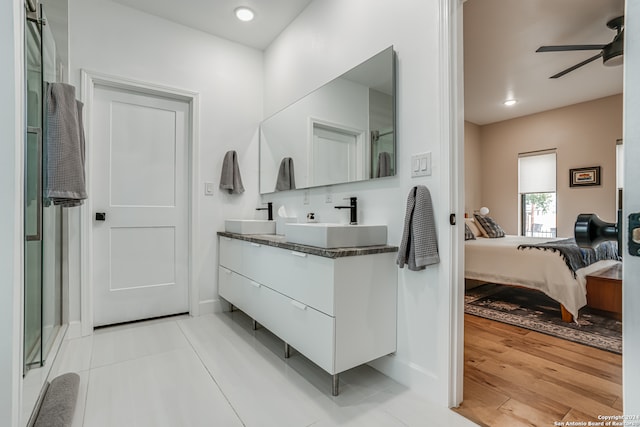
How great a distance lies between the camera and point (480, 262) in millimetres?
3318

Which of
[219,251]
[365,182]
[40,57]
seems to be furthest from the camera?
[219,251]

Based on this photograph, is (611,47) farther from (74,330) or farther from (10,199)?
(74,330)

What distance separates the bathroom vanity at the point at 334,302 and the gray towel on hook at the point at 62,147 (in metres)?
1.13

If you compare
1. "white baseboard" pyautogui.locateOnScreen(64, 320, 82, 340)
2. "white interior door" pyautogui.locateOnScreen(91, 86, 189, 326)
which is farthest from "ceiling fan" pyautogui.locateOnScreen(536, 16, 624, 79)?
"white baseboard" pyautogui.locateOnScreen(64, 320, 82, 340)

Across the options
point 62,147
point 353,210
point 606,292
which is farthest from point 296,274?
point 606,292

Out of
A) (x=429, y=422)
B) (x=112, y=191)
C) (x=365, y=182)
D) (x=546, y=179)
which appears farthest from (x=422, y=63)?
(x=546, y=179)

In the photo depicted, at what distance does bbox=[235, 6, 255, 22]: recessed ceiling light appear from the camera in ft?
8.62

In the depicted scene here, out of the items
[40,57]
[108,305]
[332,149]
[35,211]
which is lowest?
[108,305]

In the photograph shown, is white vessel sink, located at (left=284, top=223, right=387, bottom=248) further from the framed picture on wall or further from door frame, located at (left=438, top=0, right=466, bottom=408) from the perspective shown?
the framed picture on wall

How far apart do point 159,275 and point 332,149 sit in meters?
1.91

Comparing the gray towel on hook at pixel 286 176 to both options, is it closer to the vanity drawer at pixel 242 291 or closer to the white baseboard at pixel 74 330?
the vanity drawer at pixel 242 291

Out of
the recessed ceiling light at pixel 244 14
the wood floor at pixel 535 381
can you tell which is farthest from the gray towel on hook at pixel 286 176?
the wood floor at pixel 535 381

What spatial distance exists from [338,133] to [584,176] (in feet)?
15.0

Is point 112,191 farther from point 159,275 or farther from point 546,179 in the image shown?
point 546,179
